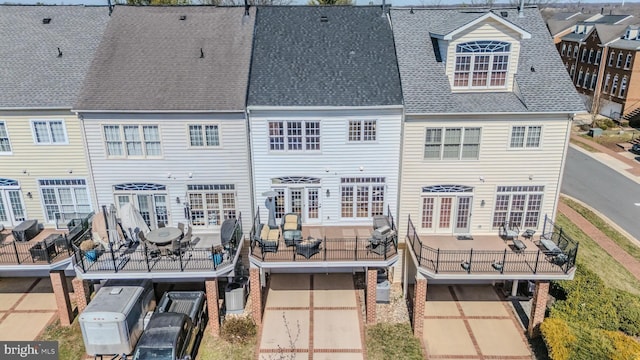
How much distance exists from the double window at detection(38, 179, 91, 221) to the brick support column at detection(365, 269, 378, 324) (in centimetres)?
1323

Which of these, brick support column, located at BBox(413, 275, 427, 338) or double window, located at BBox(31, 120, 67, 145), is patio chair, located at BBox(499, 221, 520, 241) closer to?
brick support column, located at BBox(413, 275, 427, 338)

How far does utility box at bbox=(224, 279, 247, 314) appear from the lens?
61.3ft

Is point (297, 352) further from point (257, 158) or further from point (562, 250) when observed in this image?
point (562, 250)

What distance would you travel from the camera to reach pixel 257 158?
1878cm

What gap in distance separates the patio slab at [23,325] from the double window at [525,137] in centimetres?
2149

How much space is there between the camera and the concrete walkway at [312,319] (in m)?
16.8

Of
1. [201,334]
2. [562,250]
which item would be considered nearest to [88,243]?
[201,334]

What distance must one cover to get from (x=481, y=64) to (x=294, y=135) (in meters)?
8.70

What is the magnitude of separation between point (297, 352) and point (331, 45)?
1382 cm

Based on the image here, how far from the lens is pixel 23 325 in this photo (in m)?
18.1

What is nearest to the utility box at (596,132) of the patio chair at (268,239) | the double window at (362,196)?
the double window at (362,196)

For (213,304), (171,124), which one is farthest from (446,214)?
(171,124)

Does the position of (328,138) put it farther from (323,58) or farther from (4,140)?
(4,140)
